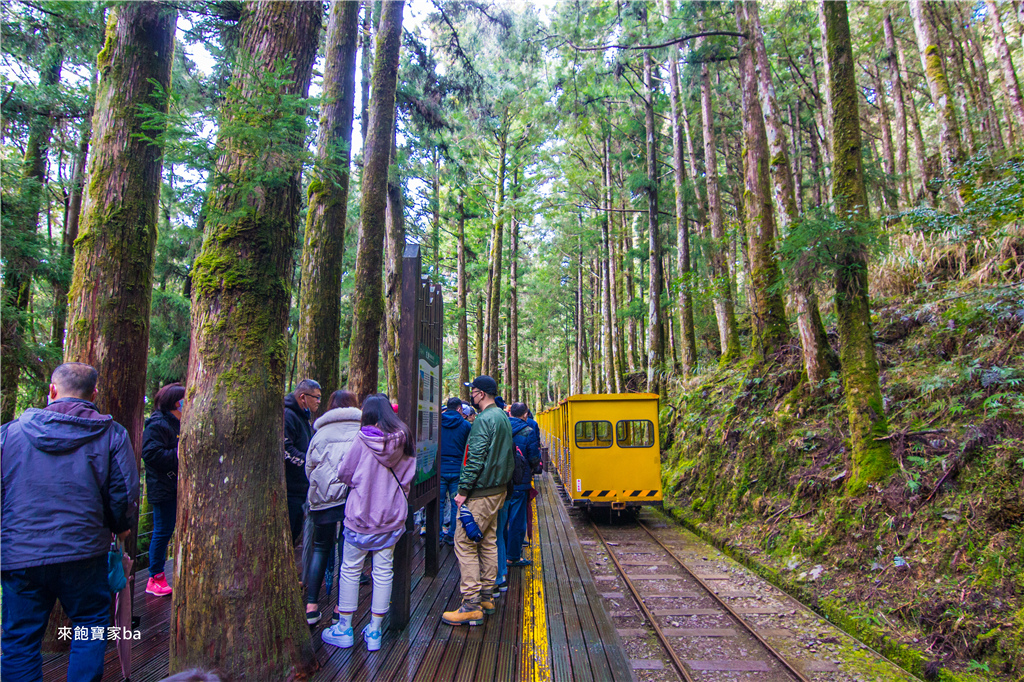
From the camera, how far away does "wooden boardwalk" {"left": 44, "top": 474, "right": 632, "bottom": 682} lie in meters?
3.35

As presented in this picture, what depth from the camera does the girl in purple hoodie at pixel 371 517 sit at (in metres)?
3.65

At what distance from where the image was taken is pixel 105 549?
278 cm

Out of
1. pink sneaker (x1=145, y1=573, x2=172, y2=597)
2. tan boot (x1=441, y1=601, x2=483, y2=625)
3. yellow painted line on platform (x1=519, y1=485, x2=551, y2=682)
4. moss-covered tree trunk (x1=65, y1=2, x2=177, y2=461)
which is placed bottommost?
yellow painted line on platform (x1=519, y1=485, x2=551, y2=682)

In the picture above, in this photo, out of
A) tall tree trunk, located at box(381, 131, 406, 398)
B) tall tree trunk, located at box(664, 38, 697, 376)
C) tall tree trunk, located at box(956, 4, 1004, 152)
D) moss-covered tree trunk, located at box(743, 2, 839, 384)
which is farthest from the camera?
tall tree trunk, located at box(956, 4, 1004, 152)

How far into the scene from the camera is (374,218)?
7133 millimetres

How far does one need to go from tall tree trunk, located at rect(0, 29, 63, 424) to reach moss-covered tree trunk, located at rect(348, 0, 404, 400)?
523cm

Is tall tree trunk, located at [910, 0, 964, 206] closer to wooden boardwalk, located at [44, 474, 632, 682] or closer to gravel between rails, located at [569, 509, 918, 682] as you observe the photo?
gravel between rails, located at [569, 509, 918, 682]

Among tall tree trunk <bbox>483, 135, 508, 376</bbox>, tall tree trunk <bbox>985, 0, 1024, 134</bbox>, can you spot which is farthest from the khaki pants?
tall tree trunk <bbox>483, 135, 508, 376</bbox>

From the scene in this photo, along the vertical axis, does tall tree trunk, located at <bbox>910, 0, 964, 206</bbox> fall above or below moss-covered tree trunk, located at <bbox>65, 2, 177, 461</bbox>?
above

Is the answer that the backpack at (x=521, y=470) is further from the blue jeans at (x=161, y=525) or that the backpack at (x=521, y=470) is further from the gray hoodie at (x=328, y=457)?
the blue jeans at (x=161, y=525)

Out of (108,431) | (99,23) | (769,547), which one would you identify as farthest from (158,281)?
(769,547)

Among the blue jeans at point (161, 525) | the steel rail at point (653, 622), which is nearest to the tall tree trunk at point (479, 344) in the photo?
the steel rail at point (653, 622)

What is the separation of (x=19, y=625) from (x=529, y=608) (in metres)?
3.47

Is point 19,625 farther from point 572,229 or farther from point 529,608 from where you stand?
point 572,229
